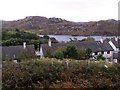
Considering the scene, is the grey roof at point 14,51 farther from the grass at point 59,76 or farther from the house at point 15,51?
the grass at point 59,76

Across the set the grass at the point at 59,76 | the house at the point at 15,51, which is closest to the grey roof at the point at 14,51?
the house at the point at 15,51

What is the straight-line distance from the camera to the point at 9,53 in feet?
69.1

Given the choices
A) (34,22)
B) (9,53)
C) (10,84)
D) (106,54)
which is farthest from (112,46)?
(34,22)

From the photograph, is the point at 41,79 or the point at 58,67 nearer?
the point at 41,79

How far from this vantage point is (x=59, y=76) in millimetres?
10227

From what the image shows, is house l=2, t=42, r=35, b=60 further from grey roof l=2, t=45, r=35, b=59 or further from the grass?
the grass

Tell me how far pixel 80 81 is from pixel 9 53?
39.8 feet

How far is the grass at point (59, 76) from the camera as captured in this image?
9352 millimetres

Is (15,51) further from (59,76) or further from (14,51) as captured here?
(59,76)

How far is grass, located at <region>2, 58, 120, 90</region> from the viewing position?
9.35m

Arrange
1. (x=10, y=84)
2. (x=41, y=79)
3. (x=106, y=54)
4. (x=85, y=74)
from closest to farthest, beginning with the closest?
(x=10, y=84) < (x=41, y=79) < (x=85, y=74) < (x=106, y=54)

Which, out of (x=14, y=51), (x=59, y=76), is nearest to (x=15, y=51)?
(x=14, y=51)

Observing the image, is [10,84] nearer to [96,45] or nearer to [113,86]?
[113,86]

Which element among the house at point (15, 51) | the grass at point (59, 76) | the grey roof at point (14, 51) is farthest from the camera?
the grey roof at point (14, 51)
